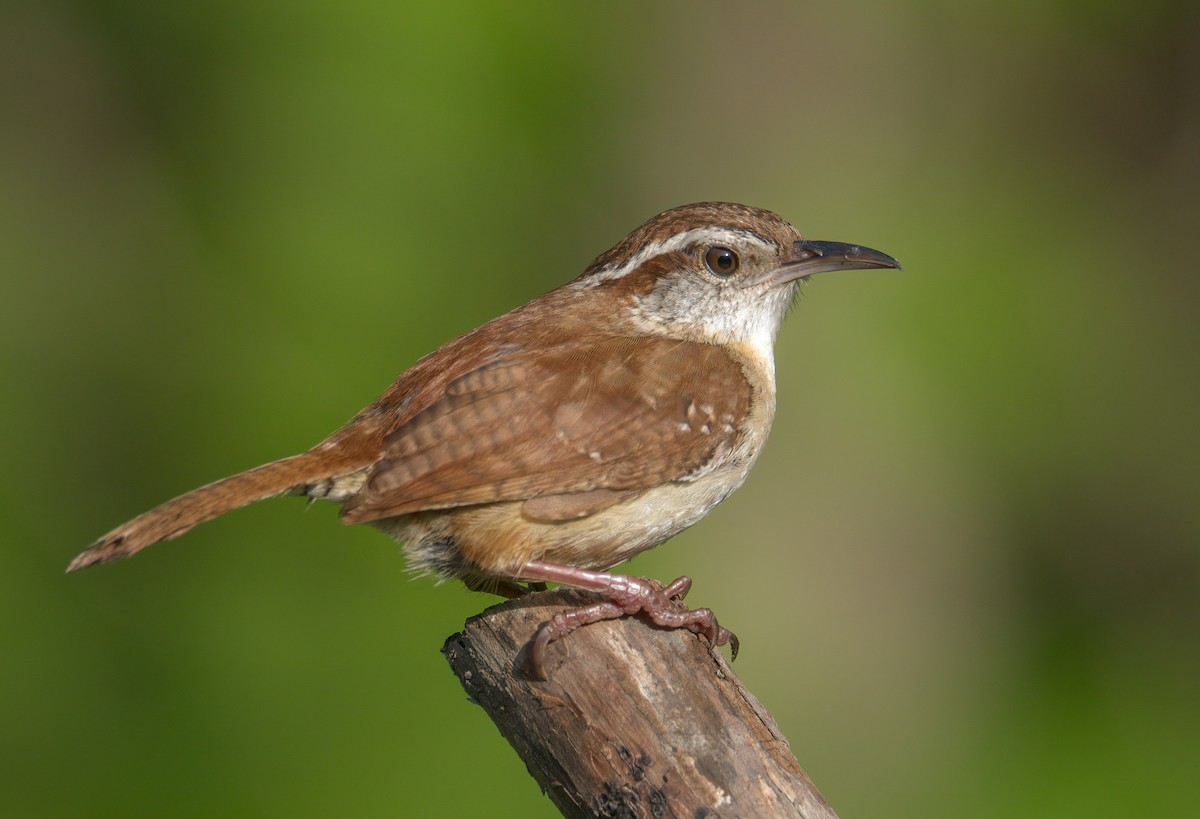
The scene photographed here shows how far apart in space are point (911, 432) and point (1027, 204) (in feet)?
6.01

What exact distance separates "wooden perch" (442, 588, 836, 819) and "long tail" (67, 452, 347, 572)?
0.71 m

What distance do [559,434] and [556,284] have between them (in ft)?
14.1

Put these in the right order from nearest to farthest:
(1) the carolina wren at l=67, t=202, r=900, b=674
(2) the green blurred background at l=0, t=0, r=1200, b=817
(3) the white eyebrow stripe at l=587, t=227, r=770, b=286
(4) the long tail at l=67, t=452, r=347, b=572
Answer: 1. (4) the long tail at l=67, t=452, r=347, b=572
2. (1) the carolina wren at l=67, t=202, r=900, b=674
3. (3) the white eyebrow stripe at l=587, t=227, r=770, b=286
4. (2) the green blurred background at l=0, t=0, r=1200, b=817

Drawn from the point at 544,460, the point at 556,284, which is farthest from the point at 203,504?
the point at 556,284

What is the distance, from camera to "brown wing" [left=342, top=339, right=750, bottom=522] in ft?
11.3

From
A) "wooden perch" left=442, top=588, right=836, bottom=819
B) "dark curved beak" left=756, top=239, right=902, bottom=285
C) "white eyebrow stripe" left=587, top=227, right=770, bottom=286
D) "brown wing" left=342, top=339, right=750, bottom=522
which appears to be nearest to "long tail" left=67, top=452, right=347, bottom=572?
"brown wing" left=342, top=339, right=750, bottom=522

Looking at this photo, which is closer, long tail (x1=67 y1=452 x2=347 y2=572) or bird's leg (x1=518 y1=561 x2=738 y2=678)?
bird's leg (x1=518 y1=561 x2=738 y2=678)

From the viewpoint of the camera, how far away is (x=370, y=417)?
12.5 ft

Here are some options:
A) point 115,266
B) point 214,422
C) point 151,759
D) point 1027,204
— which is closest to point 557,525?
point 151,759

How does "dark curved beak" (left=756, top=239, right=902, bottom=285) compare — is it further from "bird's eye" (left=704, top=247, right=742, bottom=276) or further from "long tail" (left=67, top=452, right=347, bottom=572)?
"long tail" (left=67, top=452, right=347, bottom=572)

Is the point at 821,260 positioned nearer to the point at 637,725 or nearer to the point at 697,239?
the point at 697,239

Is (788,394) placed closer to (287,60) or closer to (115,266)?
(287,60)

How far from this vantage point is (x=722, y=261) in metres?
4.16

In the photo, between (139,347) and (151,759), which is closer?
(151,759)
